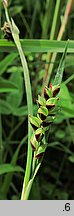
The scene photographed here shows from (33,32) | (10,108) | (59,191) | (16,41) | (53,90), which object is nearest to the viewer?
(53,90)

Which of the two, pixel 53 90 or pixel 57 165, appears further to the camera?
pixel 57 165

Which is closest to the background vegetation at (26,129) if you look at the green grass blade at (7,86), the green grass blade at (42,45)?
the green grass blade at (7,86)

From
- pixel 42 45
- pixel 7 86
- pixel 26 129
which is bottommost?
pixel 26 129

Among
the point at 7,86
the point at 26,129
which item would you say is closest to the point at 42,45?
the point at 7,86

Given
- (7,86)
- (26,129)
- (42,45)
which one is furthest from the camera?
(26,129)

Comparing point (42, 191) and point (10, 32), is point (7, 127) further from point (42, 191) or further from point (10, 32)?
point (10, 32)

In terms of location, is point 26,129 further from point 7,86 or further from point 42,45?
point 42,45

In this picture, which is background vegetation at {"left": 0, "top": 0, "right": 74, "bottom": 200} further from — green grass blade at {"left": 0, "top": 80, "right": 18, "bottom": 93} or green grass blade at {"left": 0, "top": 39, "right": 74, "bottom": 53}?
green grass blade at {"left": 0, "top": 39, "right": 74, "bottom": 53}

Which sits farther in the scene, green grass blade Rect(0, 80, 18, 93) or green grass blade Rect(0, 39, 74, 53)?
green grass blade Rect(0, 80, 18, 93)

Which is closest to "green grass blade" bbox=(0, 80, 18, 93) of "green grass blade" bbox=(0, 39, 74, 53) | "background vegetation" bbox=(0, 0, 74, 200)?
"background vegetation" bbox=(0, 0, 74, 200)

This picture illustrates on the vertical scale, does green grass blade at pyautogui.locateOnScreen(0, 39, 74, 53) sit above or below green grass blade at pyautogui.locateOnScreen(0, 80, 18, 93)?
above
